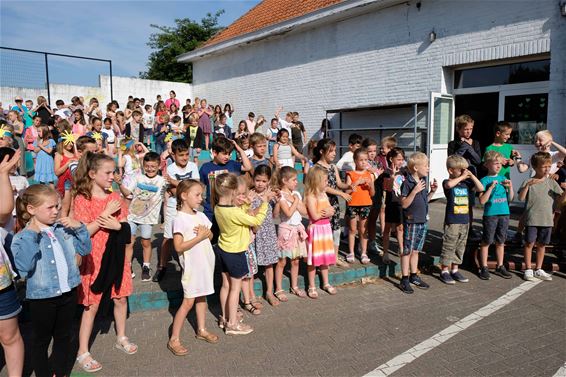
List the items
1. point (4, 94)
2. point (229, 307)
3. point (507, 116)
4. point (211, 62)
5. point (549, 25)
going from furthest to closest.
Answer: point (211, 62) < point (4, 94) < point (507, 116) < point (549, 25) < point (229, 307)

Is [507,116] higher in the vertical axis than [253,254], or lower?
higher

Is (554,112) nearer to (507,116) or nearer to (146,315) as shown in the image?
(507,116)

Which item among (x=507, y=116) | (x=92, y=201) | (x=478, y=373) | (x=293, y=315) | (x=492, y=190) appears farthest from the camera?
(x=507, y=116)

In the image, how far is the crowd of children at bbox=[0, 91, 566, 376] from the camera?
2.99 metres

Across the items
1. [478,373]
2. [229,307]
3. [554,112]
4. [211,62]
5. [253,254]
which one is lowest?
[478,373]

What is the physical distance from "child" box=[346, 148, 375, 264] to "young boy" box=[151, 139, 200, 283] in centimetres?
216

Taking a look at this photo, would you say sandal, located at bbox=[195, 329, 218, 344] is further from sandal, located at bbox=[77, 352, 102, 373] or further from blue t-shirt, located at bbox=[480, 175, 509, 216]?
blue t-shirt, located at bbox=[480, 175, 509, 216]

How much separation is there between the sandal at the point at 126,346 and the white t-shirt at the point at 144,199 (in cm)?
154

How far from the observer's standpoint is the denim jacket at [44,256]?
2799mm

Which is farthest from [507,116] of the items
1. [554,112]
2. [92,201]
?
[92,201]

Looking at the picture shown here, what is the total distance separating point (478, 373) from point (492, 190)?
289 centimetres

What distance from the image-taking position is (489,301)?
4805 mm

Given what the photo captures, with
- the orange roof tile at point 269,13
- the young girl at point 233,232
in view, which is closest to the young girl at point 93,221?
the young girl at point 233,232

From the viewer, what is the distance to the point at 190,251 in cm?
373
